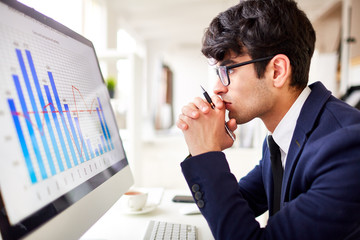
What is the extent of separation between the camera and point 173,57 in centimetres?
668

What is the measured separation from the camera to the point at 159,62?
122 inches

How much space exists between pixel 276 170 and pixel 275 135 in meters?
0.11

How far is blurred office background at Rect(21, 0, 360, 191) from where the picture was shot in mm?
1829

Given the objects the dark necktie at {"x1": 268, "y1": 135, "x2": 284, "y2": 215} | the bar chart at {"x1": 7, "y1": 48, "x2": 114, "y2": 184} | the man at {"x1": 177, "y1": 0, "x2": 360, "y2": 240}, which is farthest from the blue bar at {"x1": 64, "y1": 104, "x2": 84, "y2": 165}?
the dark necktie at {"x1": 268, "y1": 135, "x2": 284, "y2": 215}

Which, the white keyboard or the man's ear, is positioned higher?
the man's ear

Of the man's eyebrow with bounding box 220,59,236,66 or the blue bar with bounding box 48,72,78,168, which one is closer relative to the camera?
the blue bar with bounding box 48,72,78,168

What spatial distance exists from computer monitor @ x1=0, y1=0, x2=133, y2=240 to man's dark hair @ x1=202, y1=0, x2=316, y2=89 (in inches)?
16.6

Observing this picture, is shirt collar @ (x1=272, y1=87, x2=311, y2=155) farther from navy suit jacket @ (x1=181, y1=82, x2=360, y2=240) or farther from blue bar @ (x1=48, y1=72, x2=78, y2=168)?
blue bar @ (x1=48, y1=72, x2=78, y2=168)

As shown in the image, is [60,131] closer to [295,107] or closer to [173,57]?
[295,107]

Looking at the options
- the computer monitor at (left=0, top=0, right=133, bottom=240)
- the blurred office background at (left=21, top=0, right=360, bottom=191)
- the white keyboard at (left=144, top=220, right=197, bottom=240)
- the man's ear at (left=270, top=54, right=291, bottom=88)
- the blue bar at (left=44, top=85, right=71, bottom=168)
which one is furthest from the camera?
the blurred office background at (left=21, top=0, right=360, bottom=191)

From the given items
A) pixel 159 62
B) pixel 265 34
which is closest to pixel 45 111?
pixel 265 34

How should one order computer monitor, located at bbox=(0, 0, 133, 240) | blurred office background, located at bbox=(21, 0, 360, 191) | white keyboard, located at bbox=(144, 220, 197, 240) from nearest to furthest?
computer monitor, located at bbox=(0, 0, 133, 240)
white keyboard, located at bbox=(144, 220, 197, 240)
blurred office background, located at bbox=(21, 0, 360, 191)

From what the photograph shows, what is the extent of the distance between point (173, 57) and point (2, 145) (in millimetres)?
6530

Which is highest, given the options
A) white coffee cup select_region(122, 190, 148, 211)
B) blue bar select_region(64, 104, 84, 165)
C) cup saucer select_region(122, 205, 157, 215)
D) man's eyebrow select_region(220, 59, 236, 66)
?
man's eyebrow select_region(220, 59, 236, 66)
